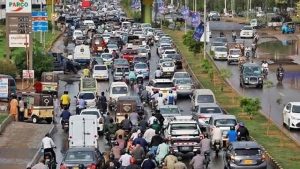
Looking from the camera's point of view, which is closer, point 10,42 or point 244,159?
point 244,159

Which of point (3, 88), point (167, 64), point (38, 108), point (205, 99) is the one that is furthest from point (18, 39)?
point (205, 99)

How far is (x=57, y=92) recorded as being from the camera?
58.9 metres

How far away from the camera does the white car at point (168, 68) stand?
69.0 metres

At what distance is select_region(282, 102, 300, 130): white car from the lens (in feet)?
143

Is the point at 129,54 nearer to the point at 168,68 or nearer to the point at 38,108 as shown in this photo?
the point at 168,68

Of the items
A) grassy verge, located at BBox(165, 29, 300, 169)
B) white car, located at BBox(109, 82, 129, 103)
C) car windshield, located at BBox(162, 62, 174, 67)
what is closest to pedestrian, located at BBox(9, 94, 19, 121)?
white car, located at BBox(109, 82, 129, 103)

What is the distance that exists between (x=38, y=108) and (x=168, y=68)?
973 inches

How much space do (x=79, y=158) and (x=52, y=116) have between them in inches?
649

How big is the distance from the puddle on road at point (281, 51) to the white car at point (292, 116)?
37.5 m

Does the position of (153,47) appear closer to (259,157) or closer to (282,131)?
(282,131)

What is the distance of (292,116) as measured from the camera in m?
43.5

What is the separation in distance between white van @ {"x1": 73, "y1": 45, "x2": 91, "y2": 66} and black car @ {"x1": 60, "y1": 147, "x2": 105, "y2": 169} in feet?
158

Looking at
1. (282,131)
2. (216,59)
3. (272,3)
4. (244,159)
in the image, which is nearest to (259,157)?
(244,159)

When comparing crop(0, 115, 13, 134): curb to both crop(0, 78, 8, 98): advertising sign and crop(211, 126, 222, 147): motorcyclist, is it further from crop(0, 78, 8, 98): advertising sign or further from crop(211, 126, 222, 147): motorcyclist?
crop(211, 126, 222, 147): motorcyclist
